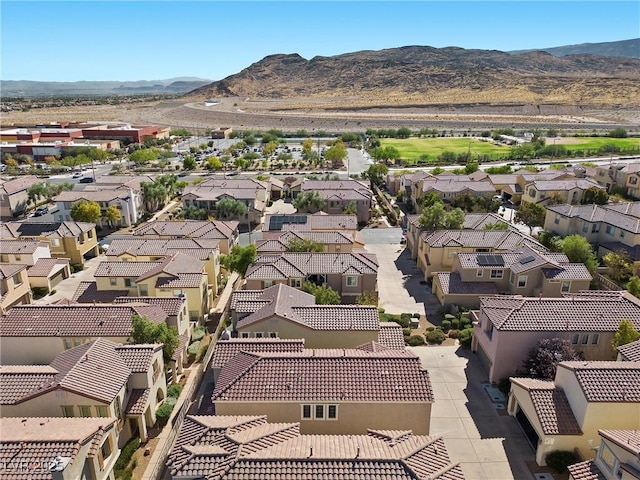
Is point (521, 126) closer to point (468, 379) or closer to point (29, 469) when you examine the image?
point (468, 379)

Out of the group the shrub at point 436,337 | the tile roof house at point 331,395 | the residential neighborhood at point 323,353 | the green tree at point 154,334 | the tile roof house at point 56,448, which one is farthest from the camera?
the shrub at point 436,337

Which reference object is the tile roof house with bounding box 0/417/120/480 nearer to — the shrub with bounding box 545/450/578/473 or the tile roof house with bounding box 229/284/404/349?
the tile roof house with bounding box 229/284/404/349

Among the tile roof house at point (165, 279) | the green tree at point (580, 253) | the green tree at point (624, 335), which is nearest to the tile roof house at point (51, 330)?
the tile roof house at point (165, 279)

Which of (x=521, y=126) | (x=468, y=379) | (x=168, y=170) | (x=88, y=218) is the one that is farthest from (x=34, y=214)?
(x=521, y=126)

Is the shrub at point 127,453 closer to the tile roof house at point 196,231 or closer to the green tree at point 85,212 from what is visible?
the tile roof house at point 196,231

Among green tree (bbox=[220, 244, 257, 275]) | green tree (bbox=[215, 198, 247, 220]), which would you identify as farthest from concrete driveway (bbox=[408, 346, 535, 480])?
green tree (bbox=[215, 198, 247, 220])

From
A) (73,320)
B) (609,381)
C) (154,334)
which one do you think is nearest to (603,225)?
(609,381)

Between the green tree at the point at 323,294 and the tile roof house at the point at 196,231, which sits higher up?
the tile roof house at the point at 196,231
